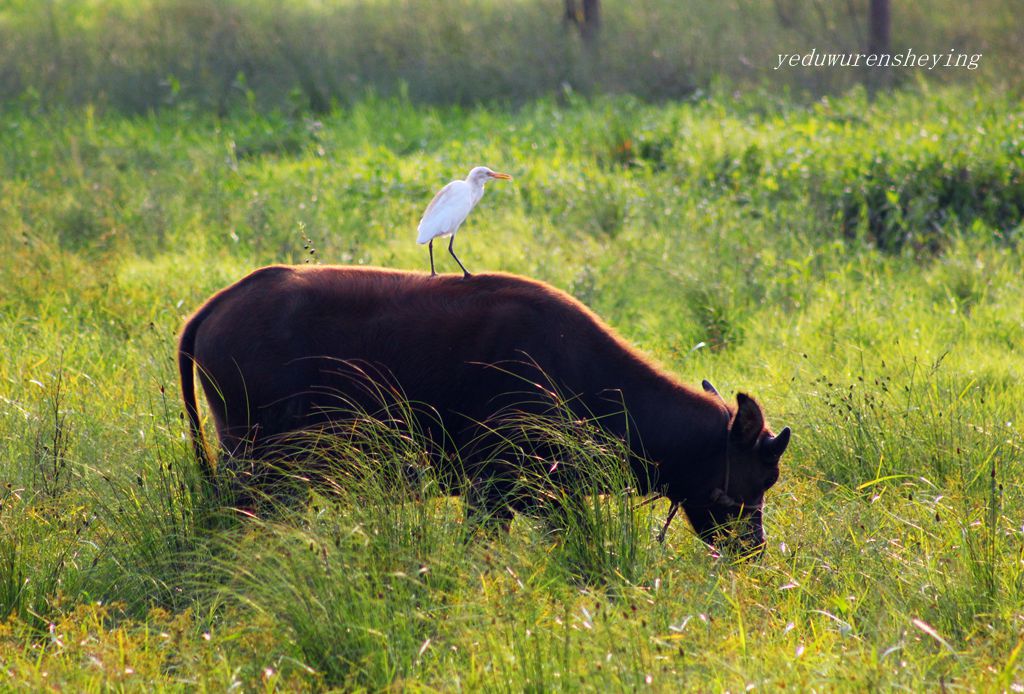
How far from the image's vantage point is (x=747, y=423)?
4.71 m

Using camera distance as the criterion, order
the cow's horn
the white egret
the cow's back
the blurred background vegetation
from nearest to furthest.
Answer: the cow's horn → the cow's back → the white egret → the blurred background vegetation

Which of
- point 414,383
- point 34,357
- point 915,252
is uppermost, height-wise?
point 414,383

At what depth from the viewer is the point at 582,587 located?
14.1 ft

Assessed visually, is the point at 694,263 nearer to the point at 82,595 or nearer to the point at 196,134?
the point at 82,595

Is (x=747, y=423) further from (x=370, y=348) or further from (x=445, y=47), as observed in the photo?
(x=445, y=47)

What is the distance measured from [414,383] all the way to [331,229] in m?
4.99

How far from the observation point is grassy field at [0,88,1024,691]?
146 inches

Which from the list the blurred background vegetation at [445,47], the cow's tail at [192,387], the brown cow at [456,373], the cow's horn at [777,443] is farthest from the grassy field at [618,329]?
the blurred background vegetation at [445,47]

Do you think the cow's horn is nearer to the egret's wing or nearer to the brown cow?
the brown cow

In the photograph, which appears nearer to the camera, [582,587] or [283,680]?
[283,680]

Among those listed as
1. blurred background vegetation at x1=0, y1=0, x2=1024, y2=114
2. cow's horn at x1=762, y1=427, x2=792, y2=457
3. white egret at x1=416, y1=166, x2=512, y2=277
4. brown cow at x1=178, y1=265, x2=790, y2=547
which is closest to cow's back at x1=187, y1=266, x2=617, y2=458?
brown cow at x1=178, y1=265, x2=790, y2=547

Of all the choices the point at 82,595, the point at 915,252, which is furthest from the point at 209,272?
the point at 915,252

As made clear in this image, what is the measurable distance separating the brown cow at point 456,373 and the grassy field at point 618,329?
28 centimetres

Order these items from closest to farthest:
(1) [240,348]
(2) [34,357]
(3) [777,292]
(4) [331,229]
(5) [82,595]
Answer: (5) [82,595] < (1) [240,348] < (2) [34,357] < (3) [777,292] < (4) [331,229]
